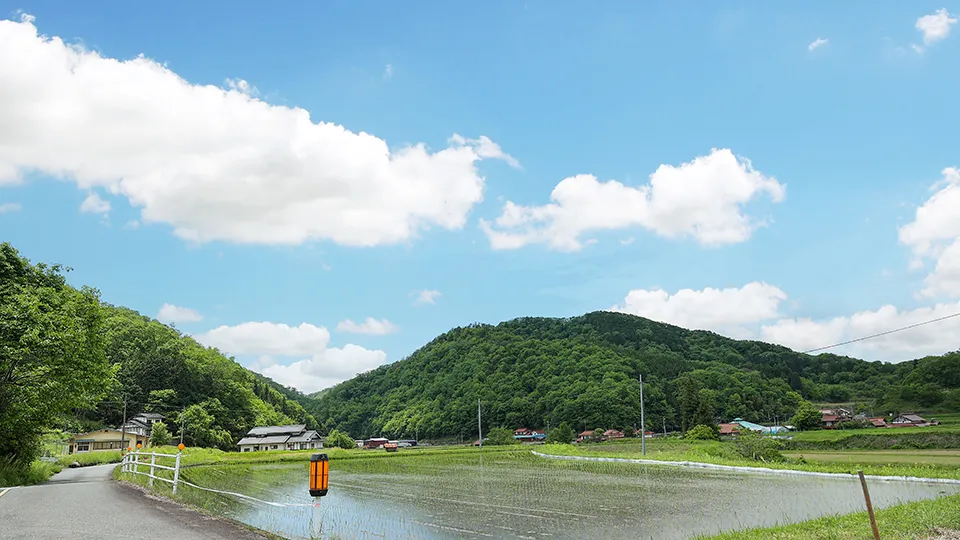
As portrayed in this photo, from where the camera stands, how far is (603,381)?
3002 inches

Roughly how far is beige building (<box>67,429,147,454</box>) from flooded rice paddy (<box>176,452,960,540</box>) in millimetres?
43094

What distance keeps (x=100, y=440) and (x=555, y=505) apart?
2191 inches

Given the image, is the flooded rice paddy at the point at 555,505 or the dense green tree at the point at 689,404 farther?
the dense green tree at the point at 689,404

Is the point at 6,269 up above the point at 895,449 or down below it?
above

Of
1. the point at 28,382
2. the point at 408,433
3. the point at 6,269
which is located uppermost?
the point at 6,269

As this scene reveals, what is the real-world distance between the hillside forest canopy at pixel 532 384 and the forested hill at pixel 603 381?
0.20 m

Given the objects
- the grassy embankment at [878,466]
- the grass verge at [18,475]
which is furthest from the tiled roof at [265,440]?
the grass verge at [18,475]

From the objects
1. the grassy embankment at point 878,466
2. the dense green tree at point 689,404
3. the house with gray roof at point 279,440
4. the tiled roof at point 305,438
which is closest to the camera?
the grassy embankment at point 878,466

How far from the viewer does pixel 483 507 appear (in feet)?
43.9

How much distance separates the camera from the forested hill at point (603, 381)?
71000 millimetres

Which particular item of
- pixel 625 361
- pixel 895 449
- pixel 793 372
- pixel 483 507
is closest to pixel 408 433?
pixel 625 361

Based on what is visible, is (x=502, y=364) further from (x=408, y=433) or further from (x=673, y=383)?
(x=673, y=383)

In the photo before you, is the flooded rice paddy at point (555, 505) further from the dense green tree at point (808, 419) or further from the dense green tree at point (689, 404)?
the dense green tree at point (808, 419)

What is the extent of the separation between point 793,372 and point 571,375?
34646mm
